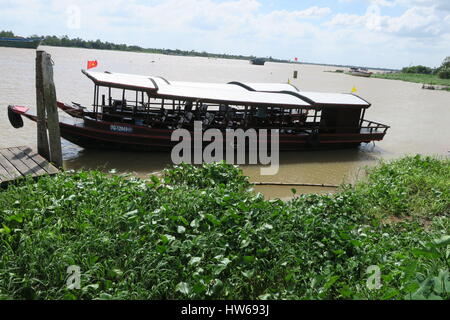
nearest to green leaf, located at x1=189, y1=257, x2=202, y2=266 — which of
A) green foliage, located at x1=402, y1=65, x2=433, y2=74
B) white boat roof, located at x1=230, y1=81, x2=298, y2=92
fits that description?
white boat roof, located at x1=230, y1=81, x2=298, y2=92

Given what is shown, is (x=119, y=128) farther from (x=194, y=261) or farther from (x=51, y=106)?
(x=194, y=261)

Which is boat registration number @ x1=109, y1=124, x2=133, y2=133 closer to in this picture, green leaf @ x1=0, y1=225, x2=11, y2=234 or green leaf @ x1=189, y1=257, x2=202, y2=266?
green leaf @ x1=0, y1=225, x2=11, y2=234

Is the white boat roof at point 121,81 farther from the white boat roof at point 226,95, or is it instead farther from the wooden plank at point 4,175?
the wooden plank at point 4,175

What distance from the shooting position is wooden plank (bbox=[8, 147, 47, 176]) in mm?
6734

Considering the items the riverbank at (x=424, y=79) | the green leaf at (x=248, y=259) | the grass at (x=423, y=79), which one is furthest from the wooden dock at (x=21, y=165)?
the grass at (x=423, y=79)

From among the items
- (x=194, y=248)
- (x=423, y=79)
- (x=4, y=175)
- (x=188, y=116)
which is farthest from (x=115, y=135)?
(x=423, y=79)

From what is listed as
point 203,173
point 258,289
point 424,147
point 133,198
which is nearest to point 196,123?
point 203,173

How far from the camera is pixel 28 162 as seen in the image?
712 cm

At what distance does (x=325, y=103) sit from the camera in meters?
12.8

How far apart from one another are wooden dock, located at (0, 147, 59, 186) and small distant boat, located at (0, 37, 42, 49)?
6154cm

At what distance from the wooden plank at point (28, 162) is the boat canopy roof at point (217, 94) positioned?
11.3 feet
